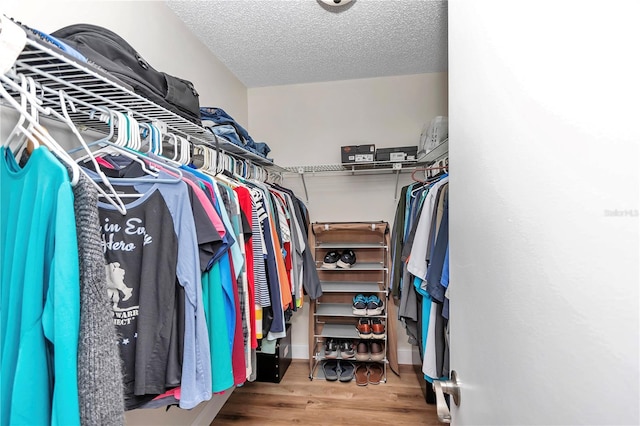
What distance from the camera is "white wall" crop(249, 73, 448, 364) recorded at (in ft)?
8.50

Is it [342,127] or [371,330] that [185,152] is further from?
[371,330]

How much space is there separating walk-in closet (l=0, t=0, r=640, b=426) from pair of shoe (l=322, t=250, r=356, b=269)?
24 cm

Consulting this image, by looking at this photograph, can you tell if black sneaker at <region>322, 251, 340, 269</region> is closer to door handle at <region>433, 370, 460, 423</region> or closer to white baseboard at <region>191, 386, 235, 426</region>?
white baseboard at <region>191, 386, 235, 426</region>

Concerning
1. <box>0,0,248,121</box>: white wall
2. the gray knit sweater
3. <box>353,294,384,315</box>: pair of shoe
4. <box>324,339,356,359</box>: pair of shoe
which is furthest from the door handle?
<box>324,339,356,359</box>: pair of shoe

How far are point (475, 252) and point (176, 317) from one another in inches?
32.9

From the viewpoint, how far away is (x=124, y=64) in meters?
1.01

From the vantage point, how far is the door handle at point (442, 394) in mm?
661

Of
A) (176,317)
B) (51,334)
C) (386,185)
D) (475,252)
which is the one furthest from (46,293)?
(386,185)

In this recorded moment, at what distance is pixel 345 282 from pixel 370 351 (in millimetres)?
570

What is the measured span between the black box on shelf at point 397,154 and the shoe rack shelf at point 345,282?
52 centimetres

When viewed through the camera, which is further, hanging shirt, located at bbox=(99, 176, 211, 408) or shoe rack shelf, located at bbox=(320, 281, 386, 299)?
shoe rack shelf, located at bbox=(320, 281, 386, 299)

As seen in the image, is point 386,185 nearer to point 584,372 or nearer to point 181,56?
point 181,56

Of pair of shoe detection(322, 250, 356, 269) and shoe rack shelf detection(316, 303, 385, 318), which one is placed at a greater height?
pair of shoe detection(322, 250, 356, 269)

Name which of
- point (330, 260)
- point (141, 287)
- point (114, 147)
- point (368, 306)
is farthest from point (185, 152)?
point (368, 306)
